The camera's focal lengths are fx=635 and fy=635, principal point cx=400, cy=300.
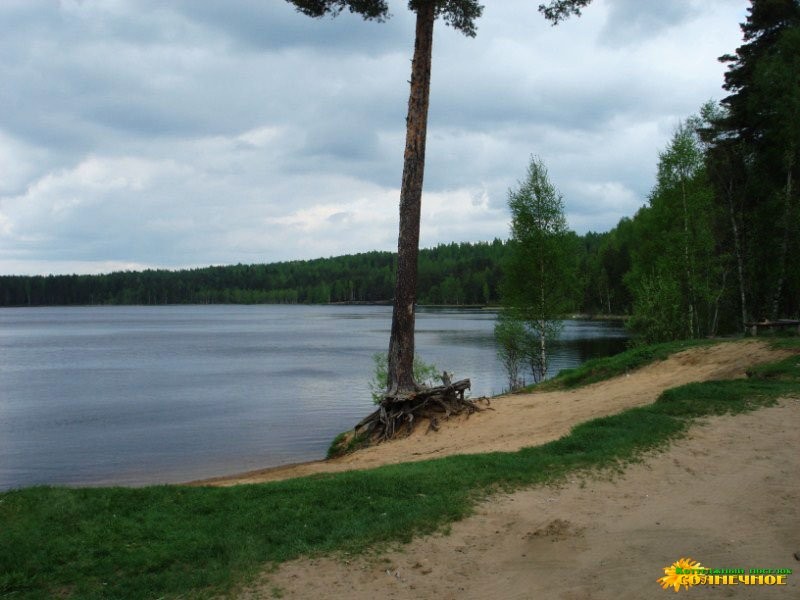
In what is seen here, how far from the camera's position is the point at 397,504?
7.00 m

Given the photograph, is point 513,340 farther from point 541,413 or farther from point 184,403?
point 184,403

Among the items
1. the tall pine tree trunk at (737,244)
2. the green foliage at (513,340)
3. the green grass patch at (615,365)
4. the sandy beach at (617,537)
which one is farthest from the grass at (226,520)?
the tall pine tree trunk at (737,244)

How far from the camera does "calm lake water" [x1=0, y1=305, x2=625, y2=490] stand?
18094 mm

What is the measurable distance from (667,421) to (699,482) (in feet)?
8.30

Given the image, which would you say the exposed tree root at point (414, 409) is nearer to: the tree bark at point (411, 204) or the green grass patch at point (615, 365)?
the tree bark at point (411, 204)

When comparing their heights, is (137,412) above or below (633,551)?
below

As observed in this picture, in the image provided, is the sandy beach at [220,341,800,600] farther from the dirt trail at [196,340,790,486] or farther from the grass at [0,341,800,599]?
the dirt trail at [196,340,790,486]

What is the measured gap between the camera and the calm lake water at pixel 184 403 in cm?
1809

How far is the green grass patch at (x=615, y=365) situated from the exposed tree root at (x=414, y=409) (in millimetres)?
4212

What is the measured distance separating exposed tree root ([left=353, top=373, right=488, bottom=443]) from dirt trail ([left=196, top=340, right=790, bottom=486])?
367 mm

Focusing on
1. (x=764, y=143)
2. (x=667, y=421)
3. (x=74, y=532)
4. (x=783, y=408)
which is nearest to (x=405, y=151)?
(x=667, y=421)

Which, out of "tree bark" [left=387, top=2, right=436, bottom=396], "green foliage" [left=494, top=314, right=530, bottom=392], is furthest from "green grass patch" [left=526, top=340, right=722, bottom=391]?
"green foliage" [left=494, top=314, right=530, bottom=392]

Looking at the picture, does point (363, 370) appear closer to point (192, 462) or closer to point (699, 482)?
point (192, 462)

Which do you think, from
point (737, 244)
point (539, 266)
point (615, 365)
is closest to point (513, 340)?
point (539, 266)
